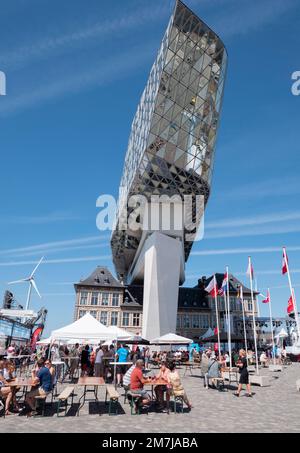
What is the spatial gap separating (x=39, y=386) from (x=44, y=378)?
274mm

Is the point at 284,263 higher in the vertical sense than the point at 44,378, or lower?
higher

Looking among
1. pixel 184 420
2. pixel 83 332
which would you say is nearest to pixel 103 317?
pixel 83 332

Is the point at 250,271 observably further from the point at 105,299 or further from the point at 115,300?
the point at 105,299

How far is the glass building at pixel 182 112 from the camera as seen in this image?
138 ft

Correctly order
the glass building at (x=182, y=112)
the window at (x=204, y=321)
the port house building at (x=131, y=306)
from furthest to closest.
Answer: the window at (x=204, y=321), the port house building at (x=131, y=306), the glass building at (x=182, y=112)

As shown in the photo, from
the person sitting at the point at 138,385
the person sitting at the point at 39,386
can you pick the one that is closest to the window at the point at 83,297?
the person sitting at the point at 39,386

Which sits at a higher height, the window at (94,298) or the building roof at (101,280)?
the building roof at (101,280)

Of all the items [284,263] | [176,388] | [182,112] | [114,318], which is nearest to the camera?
[176,388]

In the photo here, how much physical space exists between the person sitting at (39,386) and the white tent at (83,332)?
441cm

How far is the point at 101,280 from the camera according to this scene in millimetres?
69688

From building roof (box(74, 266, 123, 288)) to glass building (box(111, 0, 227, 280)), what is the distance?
83.2 feet

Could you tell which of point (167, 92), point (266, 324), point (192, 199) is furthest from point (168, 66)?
point (266, 324)

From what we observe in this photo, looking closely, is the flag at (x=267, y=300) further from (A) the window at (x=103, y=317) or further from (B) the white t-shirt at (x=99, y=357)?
(A) the window at (x=103, y=317)
